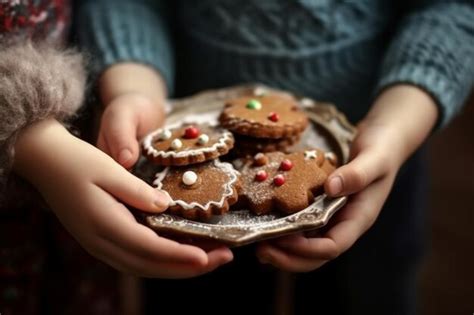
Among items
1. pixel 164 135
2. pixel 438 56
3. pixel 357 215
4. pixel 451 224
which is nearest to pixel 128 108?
pixel 164 135

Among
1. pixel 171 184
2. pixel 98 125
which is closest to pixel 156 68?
pixel 98 125

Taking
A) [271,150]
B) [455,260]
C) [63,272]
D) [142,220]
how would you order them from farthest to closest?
[455,260]
[63,272]
[271,150]
[142,220]

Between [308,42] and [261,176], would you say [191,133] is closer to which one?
[261,176]

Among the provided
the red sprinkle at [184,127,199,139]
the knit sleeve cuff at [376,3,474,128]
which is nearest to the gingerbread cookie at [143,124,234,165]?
the red sprinkle at [184,127,199,139]

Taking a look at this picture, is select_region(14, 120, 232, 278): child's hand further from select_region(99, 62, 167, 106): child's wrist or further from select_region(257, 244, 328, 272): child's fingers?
select_region(99, 62, 167, 106): child's wrist

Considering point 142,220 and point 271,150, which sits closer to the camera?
point 142,220

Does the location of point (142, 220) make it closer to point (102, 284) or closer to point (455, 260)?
point (102, 284)

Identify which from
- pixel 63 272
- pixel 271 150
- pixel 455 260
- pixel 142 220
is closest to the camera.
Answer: pixel 142 220
